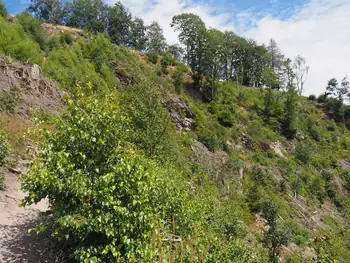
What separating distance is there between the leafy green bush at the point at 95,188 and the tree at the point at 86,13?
52.1 m

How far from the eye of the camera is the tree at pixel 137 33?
53.7 metres

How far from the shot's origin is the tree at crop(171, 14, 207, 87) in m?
34.2

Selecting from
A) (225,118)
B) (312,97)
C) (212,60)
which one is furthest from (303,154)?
(312,97)

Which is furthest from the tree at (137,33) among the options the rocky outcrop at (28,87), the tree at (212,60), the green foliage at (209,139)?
the rocky outcrop at (28,87)

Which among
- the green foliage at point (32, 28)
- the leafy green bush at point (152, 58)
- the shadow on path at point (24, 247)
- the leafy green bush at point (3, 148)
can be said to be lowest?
the shadow on path at point (24, 247)

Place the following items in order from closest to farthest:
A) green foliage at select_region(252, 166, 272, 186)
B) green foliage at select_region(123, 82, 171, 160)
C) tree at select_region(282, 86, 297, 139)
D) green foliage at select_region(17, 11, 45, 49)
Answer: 1. green foliage at select_region(123, 82, 171, 160)
2. green foliage at select_region(17, 11, 45, 49)
3. green foliage at select_region(252, 166, 272, 186)
4. tree at select_region(282, 86, 297, 139)

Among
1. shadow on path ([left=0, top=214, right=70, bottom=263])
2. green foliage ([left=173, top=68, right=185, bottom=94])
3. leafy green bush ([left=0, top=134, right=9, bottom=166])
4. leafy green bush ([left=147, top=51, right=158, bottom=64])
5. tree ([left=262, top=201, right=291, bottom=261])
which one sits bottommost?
tree ([left=262, top=201, right=291, bottom=261])

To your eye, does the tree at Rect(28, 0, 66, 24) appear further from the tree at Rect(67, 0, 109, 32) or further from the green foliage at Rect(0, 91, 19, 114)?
the green foliage at Rect(0, 91, 19, 114)

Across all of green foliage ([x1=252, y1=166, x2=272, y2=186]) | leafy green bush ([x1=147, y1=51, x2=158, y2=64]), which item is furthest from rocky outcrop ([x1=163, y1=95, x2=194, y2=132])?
leafy green bush ([x1=147, y1=51, x2=158, y2=64])

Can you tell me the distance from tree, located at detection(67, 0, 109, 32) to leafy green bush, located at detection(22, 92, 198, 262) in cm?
5206

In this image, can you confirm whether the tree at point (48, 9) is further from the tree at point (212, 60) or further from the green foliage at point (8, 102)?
the green foliage at point (8, 102)

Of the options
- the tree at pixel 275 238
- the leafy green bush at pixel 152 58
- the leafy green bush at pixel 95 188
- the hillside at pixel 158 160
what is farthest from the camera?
the leafy green bush at pixel 152 58

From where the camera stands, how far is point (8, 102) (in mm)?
11500

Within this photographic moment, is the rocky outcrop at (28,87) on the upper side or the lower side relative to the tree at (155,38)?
lower
